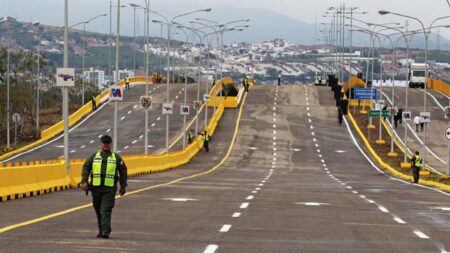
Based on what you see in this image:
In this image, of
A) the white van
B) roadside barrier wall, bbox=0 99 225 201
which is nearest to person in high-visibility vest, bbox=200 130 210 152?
roadside barrier wall, bbox=0 99 225 201

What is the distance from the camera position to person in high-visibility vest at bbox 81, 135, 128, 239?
15586mm

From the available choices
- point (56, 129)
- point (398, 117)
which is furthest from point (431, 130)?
point (56, 129)

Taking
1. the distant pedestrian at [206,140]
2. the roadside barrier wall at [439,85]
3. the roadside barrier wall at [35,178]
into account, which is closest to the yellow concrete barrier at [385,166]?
the distant pedestrian at [206,140]

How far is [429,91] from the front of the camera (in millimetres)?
122625

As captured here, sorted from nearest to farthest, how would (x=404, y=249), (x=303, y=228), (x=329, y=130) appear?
(x=404, y=249) → (x=303, y=228) → (x=329, y=130)

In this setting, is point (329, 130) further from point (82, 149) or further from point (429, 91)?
point (429, 91)

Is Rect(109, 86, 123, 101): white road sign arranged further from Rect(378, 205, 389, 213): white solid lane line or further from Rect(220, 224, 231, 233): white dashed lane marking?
Rect(220, 224, 231, 233): white dashed lane marking

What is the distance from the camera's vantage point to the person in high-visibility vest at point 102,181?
15586mm

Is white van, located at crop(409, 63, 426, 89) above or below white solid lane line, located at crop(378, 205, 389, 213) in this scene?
above

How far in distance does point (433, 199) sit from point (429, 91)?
9362 centimetres

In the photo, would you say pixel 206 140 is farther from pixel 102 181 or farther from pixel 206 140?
pixel 102 181

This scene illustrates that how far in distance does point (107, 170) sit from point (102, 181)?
18cm

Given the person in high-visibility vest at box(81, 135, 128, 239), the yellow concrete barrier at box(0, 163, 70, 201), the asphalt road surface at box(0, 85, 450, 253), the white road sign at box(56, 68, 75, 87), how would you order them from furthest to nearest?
the white road sign at box(56, 68, 75, 87), the yellow concrete barrier at box(0, 163, 70, 201), the person in high-visibility vest at box(81, 135, 128, 239), the asphalt road surface at box(0, 85, 450, 253)

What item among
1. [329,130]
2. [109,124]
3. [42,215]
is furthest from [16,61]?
[42,215]
